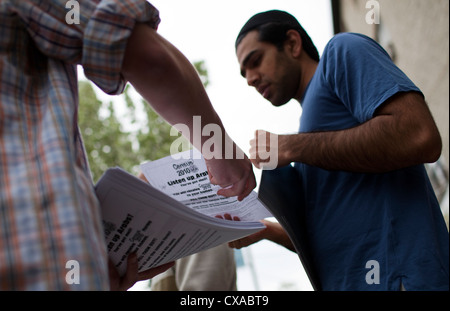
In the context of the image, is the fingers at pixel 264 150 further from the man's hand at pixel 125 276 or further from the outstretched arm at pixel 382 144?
the man's hand at pixel 125 276

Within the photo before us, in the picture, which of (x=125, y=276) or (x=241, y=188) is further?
(x=241, y=188)

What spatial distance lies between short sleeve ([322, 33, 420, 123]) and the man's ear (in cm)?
59

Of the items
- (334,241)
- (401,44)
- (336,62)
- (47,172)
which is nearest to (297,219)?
(334,241)

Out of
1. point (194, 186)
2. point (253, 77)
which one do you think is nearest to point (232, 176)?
point (194, 186)

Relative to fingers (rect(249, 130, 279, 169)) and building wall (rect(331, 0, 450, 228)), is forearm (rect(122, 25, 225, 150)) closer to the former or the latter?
fingers (rect(249, 130, 279, 169))

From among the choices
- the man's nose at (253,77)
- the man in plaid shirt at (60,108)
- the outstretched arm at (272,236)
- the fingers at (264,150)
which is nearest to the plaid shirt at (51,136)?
the man in plaid shirt at (60,108)

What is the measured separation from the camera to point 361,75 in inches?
47.8

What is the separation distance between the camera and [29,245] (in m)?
0.50

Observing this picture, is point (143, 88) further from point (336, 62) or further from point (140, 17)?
point (336, 62)

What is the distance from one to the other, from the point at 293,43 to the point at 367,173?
1.02 metres

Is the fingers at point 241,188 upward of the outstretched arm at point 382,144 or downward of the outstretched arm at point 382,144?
downward

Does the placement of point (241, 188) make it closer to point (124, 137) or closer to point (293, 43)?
point (293, 43)

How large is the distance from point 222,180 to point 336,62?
62 cm

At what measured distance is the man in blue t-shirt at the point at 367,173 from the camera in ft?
3.53
